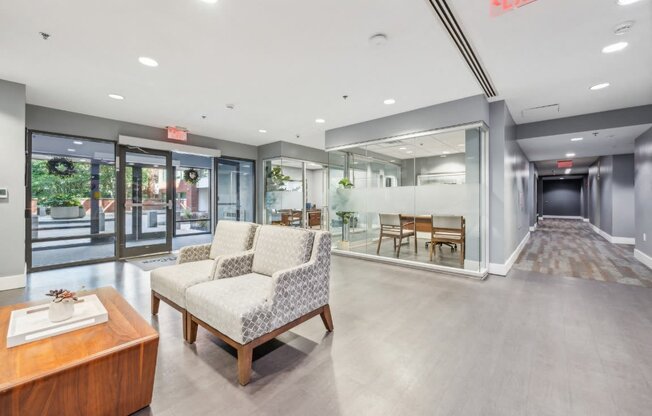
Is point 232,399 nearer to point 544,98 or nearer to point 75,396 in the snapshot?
point 75,396

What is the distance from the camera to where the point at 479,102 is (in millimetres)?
4016

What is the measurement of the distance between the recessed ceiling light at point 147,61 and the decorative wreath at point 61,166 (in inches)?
140

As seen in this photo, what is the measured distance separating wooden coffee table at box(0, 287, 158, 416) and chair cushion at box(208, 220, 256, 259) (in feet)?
4.13

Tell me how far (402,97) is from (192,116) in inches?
147

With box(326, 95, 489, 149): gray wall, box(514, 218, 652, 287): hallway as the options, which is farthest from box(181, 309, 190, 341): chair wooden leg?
box(514, 218, 652, 287): hallway

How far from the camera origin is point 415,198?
189 inches

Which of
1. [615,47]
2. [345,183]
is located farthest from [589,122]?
[345,183]

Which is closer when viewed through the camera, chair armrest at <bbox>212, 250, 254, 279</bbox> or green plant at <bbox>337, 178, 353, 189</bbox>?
chair armrest at <bbox>212, 250, 254, 279</bbox>

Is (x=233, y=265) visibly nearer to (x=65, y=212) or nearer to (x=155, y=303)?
(x=155, y=303)

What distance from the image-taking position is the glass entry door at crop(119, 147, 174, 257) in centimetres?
543

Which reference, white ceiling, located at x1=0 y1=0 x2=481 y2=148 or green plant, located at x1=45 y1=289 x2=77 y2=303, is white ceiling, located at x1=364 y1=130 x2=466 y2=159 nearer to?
white ceiling, located at x1=0 y1=0 x2=481 y2=148

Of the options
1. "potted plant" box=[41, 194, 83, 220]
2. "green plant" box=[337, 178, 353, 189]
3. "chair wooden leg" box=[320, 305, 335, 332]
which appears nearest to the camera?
"chair wooden leg" box=[320, 305, 335, 332]

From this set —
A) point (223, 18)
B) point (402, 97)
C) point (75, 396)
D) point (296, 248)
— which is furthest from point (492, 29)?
point (75, 396)

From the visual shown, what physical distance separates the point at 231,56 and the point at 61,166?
457 centimetres
